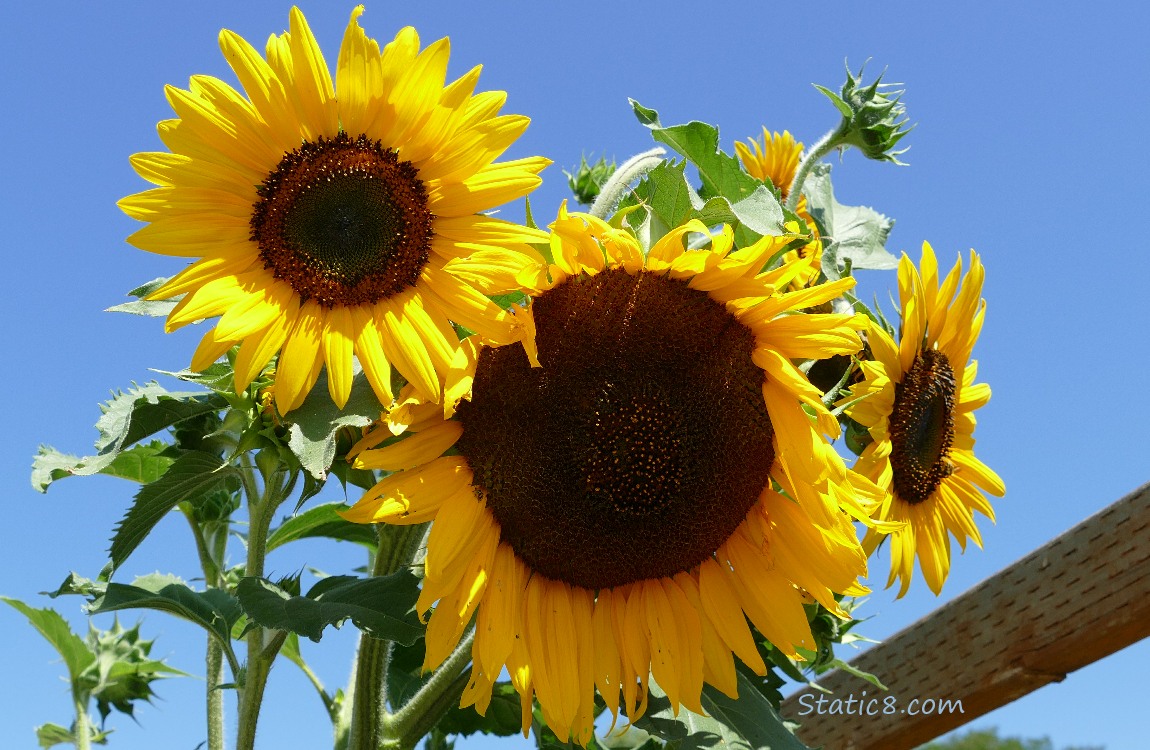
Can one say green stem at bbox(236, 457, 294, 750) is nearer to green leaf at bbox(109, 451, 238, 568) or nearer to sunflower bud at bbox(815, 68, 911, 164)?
green leaf at bbox(109, 451, 238, 568)

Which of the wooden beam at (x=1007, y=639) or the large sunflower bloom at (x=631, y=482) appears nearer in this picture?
the large sunflower bloom at (x=631, y=482)

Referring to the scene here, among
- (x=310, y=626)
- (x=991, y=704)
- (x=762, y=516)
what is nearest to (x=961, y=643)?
(x=991, y=704)

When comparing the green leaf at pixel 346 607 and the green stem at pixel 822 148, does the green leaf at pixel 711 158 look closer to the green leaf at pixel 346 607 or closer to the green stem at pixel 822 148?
the green stem at pixel 822 148

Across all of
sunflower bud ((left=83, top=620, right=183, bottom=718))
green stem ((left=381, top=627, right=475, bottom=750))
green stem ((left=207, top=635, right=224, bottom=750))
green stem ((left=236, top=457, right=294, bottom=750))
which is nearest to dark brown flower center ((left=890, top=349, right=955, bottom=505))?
green stem ((left=381, top=627, right=475, bottom=750))

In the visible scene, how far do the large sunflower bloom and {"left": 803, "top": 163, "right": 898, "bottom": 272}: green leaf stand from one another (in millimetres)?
864

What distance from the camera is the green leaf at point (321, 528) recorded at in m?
2.38

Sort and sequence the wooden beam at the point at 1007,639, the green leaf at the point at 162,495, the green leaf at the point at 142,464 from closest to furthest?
the green leaf at the point at 162,495, the green leaf at the point at 142,464, the wooden beam at the point at 1007,639

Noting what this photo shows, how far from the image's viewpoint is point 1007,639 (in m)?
2.74

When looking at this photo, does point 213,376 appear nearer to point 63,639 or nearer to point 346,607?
point 346,607

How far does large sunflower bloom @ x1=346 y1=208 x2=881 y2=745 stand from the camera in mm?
1672

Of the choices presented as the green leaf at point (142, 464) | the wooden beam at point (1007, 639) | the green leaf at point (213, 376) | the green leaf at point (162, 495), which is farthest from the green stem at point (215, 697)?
the wooden beam at point (1007, 639)

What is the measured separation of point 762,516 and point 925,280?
0.74 meters

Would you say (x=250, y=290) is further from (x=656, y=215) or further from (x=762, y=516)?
(x=762, y=516)

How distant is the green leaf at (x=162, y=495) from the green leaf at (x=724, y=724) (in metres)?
0.82
